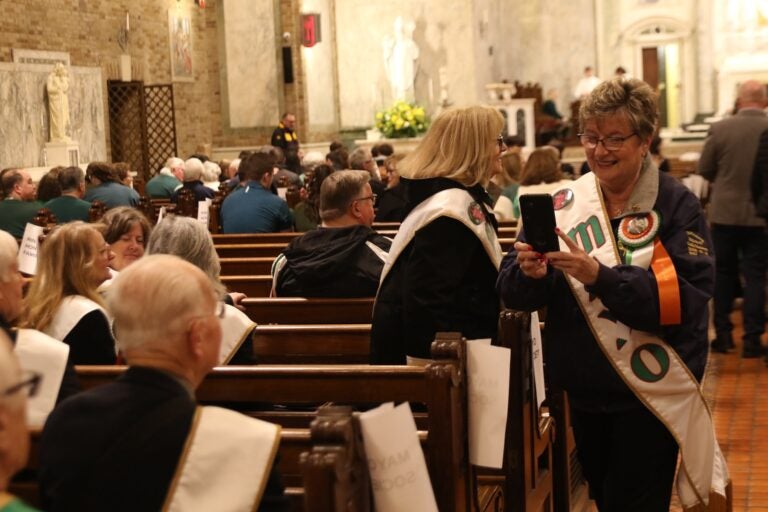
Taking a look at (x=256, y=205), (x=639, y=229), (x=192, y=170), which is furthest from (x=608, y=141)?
(x=192, y=170)

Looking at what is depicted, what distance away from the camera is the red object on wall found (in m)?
21.6

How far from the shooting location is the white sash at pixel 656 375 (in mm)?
3191

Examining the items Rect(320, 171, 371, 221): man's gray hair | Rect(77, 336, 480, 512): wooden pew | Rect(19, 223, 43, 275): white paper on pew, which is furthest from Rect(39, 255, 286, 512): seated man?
Rect(19, 223, 43, 275): white paper on pew

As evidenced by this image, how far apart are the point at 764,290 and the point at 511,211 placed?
191 cm

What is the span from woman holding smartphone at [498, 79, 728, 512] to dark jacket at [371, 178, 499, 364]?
42 cm

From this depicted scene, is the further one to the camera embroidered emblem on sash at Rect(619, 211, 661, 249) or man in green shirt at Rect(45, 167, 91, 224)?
man in green shirt at Rect(45, 167, 91, 224)

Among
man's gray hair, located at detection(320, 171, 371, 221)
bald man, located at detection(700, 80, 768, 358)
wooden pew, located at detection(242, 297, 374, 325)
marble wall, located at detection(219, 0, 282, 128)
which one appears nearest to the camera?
man's gray hair, located at detection(320, 171, 371, 221)

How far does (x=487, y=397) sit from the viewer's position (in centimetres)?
334

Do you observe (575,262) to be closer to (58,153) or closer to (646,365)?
(646,365)

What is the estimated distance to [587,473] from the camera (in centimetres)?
340

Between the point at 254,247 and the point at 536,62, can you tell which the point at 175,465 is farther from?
the point at 536,62

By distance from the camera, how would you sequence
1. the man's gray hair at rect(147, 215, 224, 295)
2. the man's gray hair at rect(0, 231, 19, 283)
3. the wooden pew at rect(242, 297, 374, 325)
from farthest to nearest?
the wooden pew at rect(242, 297, 374, 325)
the man's gray hair at rect(147, 215, 224, 295)
the man's gray hair at rect(0, 231, 19, 283)

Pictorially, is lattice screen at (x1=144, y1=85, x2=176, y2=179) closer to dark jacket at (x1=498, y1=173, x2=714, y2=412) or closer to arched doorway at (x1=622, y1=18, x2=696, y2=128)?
arched doorway at (x1=622, y1=18, x2=696, y2=128)

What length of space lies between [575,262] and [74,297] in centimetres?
178
